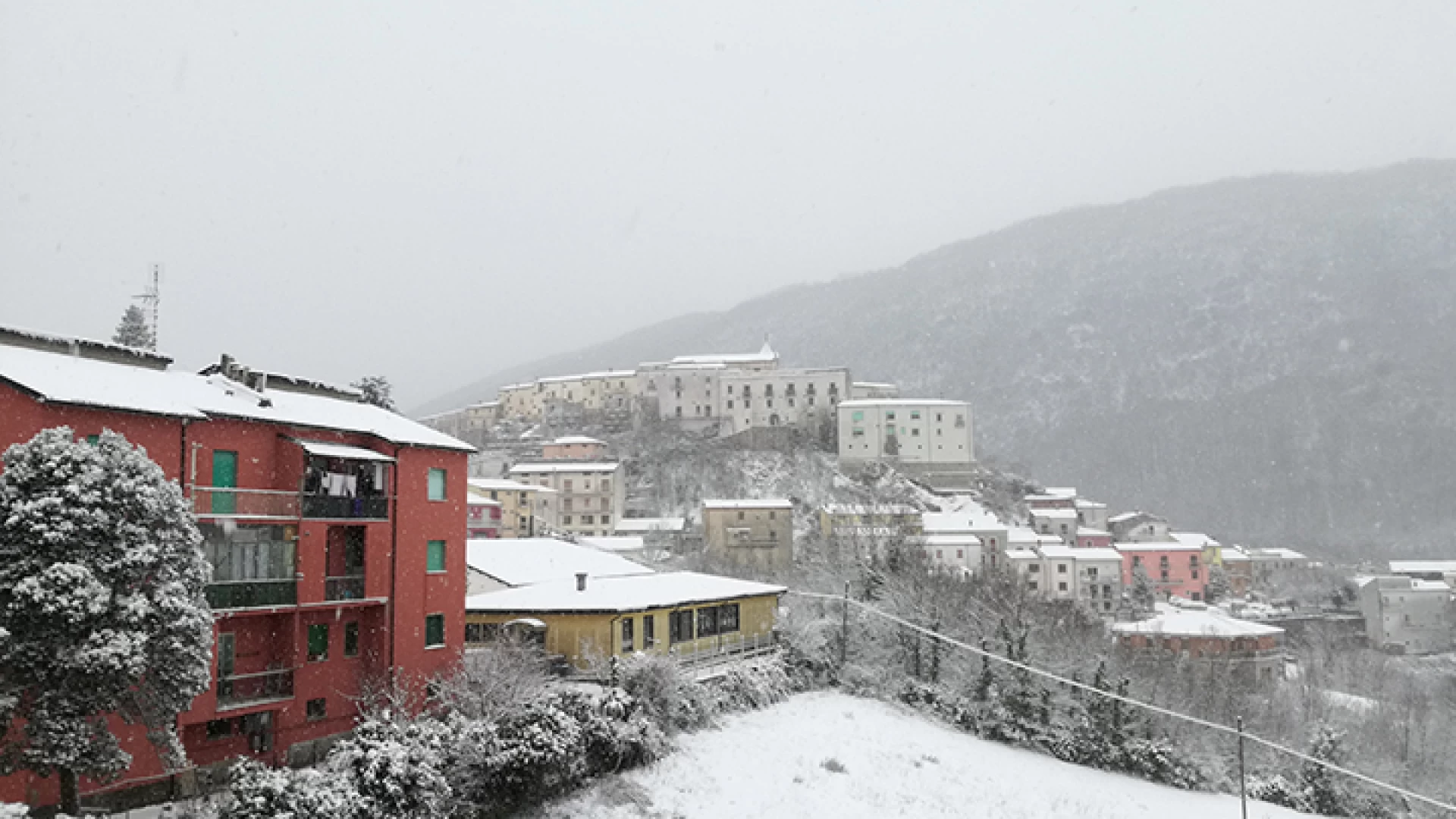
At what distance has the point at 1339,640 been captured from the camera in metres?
78.2

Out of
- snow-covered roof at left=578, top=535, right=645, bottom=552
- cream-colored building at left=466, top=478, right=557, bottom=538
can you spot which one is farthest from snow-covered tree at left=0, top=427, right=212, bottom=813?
cream-colored building at left=466, top=478, right=557, bottom=538

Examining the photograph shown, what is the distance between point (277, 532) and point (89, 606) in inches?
273

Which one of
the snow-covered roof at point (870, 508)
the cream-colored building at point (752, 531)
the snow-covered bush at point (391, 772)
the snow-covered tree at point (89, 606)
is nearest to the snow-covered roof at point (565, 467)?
the cream-colored building at point (752, 531)

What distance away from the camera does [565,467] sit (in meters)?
85.0

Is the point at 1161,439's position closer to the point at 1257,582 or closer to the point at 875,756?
the point at 1257,582

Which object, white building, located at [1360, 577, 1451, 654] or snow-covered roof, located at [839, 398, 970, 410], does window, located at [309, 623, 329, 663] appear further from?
white building, located at [1360, 577, 1451, 654]

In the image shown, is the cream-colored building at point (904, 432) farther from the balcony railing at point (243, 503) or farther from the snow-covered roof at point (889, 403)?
the balcony railing at point (243, 503)

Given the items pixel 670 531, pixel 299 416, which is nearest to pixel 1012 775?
pixel 299 416

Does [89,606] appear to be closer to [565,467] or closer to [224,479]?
[224,479]

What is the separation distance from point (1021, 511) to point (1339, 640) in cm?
2867

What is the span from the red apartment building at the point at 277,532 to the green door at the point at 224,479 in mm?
30

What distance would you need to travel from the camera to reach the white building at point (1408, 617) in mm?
80062

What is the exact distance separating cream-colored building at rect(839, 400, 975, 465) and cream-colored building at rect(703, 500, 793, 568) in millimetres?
27814

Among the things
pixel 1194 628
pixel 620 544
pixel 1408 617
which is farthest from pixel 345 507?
pixel 1408 617
